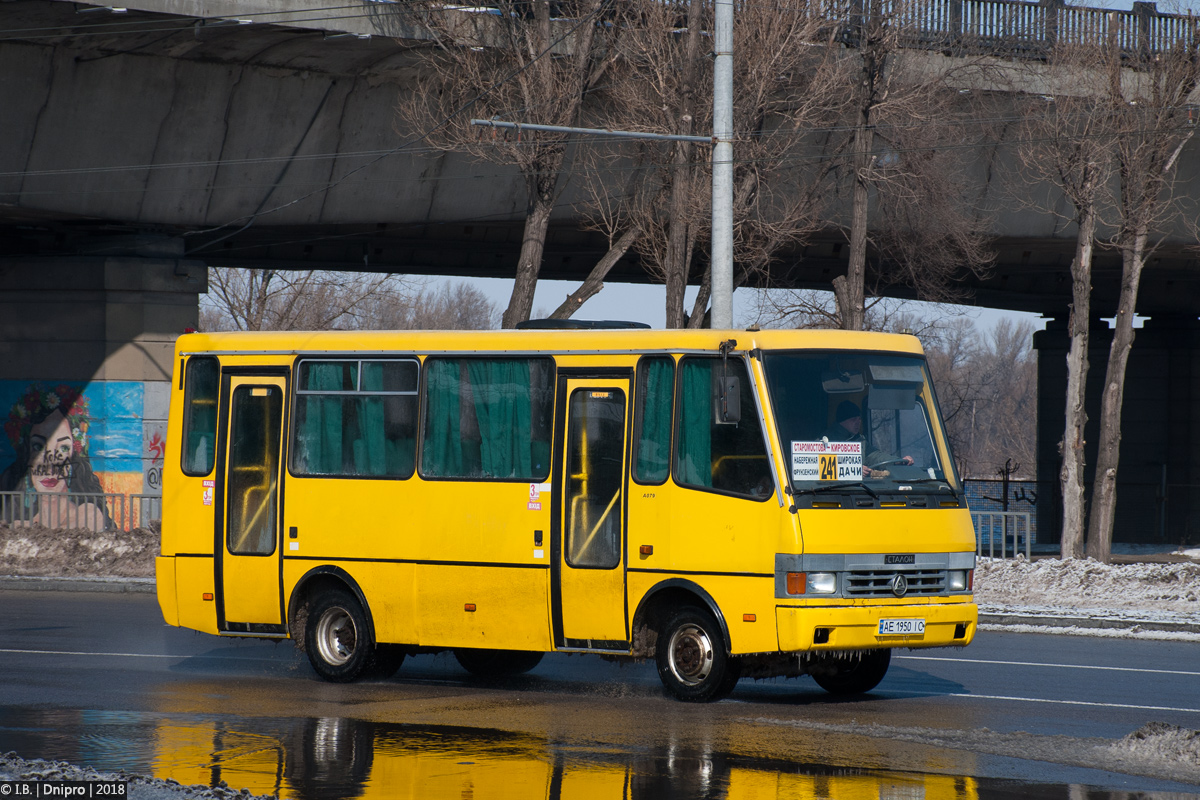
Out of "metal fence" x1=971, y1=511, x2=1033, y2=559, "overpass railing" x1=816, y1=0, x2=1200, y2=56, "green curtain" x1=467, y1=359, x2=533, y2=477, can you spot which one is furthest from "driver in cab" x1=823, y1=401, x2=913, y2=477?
"overpass railing" x1=816, y1=0, x2=1200, y2=56

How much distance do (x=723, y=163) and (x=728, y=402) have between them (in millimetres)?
7218

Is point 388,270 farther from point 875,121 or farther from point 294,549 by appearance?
point 294,549

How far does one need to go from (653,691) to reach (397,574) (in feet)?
7.56

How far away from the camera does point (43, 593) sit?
21.8 m

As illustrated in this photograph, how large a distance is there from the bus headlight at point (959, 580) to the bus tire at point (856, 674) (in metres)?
0.80

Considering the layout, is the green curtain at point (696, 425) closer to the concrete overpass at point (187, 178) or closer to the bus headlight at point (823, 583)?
the bus headlight at point (823, 583)

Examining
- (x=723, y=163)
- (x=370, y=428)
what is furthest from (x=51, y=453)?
(x=370, y=428)

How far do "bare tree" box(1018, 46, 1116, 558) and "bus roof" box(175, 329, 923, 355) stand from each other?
14120mm

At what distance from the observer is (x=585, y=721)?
10469 millimetres

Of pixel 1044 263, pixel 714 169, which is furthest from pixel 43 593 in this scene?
pixel 1044 263

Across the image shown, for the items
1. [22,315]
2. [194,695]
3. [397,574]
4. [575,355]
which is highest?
[22,315]

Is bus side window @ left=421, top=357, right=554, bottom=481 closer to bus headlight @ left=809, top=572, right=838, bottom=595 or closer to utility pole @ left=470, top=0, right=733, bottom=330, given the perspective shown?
bus headlight @ left=809, top=572, right=838, bottom=595

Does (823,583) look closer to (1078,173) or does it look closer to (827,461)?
(827,461)

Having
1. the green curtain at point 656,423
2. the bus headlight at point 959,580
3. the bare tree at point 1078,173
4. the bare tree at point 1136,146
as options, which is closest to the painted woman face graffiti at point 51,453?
the bare tree at point 1078,173
